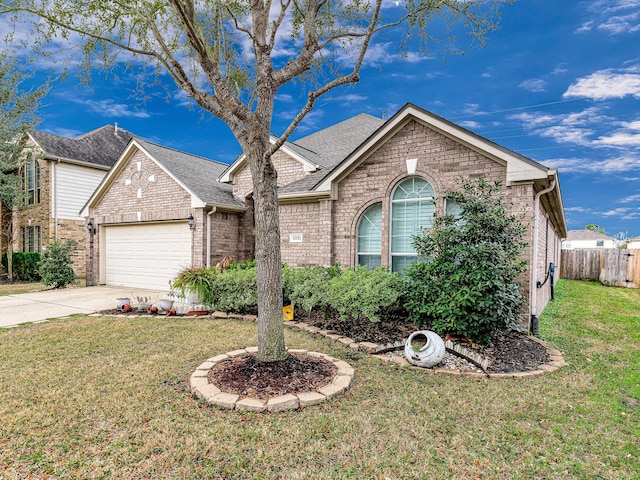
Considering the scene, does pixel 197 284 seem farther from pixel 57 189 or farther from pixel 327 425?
pixel 57 189

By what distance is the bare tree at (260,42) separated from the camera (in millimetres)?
4137

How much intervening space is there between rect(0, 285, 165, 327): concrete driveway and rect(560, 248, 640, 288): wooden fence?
Result: 20030mm

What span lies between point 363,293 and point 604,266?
17.2 meters

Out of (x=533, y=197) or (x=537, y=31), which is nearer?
(x=533, y=197)

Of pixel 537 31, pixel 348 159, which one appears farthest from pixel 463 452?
pixel 537 31

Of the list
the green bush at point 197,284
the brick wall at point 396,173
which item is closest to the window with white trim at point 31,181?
the green bush at point 197,284

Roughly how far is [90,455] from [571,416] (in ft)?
14.3

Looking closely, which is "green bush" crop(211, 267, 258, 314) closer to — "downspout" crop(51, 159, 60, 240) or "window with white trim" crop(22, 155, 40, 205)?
"downspout" crop(51, 159, 60, 240)

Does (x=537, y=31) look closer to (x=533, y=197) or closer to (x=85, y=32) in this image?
(x=533, y=197)

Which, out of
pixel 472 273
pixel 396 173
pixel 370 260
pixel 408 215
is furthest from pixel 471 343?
pixel 396 173

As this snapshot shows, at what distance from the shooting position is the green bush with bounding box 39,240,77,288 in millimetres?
12688

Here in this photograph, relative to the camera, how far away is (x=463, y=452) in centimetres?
274

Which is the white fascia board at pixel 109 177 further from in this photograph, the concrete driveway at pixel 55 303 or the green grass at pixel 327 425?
the green grass at pixel 327 425

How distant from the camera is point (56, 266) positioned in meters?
12.8
